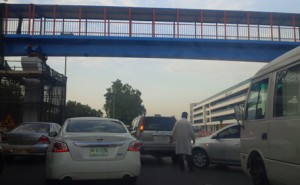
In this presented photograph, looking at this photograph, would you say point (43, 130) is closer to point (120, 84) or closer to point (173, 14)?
point (173, 14)

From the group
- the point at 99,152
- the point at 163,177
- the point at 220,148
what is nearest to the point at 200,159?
the point at 220,148

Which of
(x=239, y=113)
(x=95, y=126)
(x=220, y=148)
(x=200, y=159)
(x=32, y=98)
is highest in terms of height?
(x=32, y=98)

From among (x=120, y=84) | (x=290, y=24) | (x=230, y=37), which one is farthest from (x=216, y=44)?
(x=120, y=84)

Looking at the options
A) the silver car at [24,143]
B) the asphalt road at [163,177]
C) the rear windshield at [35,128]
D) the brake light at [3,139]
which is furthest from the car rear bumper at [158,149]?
the brake light at [3,139]

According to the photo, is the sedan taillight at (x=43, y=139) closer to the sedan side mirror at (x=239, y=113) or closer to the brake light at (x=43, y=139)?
the brake light at (x=43, y=139)

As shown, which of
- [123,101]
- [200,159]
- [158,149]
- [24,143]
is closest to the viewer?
[200,159]

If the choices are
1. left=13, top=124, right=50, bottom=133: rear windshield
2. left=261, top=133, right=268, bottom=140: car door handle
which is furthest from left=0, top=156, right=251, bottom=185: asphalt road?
left=261, top=133, right=268, bottom=140: car door handle

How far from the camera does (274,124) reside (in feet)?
19.1

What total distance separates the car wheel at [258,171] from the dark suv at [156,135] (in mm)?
6030

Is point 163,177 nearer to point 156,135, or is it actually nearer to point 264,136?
point 156,135

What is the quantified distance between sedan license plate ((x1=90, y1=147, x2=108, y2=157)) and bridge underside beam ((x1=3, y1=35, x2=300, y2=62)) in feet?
57.0

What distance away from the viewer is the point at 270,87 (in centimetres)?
622

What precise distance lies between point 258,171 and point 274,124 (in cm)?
118

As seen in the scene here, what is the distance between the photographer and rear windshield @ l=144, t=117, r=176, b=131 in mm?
13266
